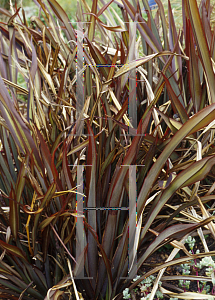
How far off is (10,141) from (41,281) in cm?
44

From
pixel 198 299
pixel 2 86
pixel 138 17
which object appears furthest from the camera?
pixel 138 17

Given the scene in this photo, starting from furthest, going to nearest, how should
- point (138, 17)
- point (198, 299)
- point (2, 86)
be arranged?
1. point (138, 17)
2. point (2, 86)
3. point (198, 299)

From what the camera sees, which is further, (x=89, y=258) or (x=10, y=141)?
(x=10, y=141)

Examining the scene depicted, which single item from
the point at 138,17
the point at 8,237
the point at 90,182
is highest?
the point at 138,17

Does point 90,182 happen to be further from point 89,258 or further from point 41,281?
point 41,281

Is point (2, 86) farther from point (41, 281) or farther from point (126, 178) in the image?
point (41, 281)

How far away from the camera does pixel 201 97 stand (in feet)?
2.98

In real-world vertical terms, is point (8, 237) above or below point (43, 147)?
below

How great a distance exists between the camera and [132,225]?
0.70 metres

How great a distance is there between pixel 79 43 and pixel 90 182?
0.37 metres

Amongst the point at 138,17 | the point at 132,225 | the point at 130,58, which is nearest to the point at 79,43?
the point at 130,58

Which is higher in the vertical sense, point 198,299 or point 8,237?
point 8,237

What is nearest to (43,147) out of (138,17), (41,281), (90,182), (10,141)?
(90,182)

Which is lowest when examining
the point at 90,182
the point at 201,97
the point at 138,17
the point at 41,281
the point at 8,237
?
the point at 41,281
